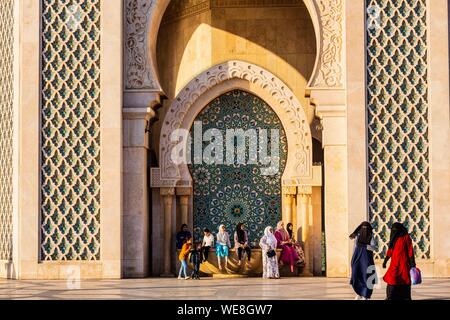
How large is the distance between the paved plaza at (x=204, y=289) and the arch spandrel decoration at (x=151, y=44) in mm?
2824

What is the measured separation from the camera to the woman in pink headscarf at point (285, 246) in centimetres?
1566

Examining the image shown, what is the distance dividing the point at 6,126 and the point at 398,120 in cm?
569

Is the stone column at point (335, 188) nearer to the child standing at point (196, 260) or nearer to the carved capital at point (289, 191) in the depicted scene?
the carved capital at point (289, 191)

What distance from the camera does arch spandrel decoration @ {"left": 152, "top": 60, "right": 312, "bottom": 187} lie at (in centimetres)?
1608

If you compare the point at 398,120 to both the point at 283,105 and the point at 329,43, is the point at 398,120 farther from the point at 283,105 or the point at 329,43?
the point at 283,105

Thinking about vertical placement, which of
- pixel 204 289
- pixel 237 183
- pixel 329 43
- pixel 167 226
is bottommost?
pixel 204 289

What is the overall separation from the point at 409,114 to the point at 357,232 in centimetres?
380

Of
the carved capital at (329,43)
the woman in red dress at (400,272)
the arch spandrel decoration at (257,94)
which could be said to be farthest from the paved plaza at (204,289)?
the carved capital at (329,43)

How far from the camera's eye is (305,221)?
15992 mm

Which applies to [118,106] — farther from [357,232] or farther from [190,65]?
[357,232]

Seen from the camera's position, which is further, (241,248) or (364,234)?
(241,248)

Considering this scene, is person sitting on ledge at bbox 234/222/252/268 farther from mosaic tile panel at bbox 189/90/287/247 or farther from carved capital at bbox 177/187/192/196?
carved capital at bbox 177/187/192/196

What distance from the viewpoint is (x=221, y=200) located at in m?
16.5

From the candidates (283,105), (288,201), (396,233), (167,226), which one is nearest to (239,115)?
(283,105)
